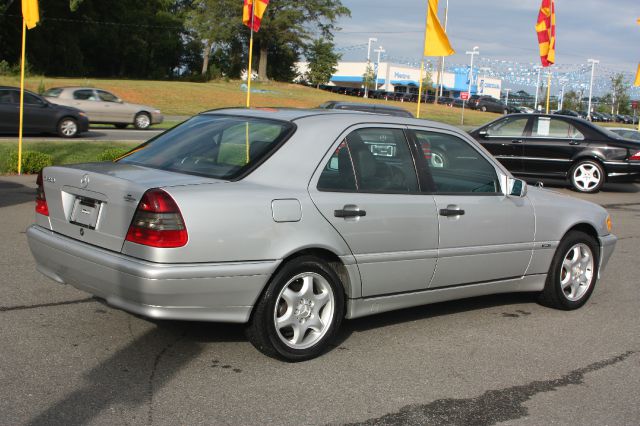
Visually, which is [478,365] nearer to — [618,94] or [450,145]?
[450,145]

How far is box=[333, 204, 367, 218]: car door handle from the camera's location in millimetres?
4914

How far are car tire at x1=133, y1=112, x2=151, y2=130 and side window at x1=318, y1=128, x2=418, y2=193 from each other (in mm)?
23820

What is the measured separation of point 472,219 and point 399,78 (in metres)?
116

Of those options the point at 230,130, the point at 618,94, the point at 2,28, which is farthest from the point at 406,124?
the point at 618,94

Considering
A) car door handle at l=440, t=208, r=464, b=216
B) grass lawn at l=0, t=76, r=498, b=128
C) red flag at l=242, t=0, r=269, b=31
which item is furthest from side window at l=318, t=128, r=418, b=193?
grass lawn at l=0, t=76, r=498, b=128

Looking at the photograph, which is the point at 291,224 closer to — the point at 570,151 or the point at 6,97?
the point at 570,151

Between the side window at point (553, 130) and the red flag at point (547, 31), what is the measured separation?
7587 millimetres

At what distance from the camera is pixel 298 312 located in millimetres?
4828

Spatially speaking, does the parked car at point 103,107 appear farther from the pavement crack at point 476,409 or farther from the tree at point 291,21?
the tree at point 291,21

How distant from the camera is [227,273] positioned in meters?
4.45

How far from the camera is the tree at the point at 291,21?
2899 inches

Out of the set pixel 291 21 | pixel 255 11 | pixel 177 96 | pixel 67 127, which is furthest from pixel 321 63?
pixel 255 11

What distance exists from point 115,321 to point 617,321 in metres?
4.06

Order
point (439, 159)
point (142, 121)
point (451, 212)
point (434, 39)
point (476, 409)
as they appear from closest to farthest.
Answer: point (476, 409)
point (451, 212)
point (439, 159)
point (434, 39)
point (142, 121)
